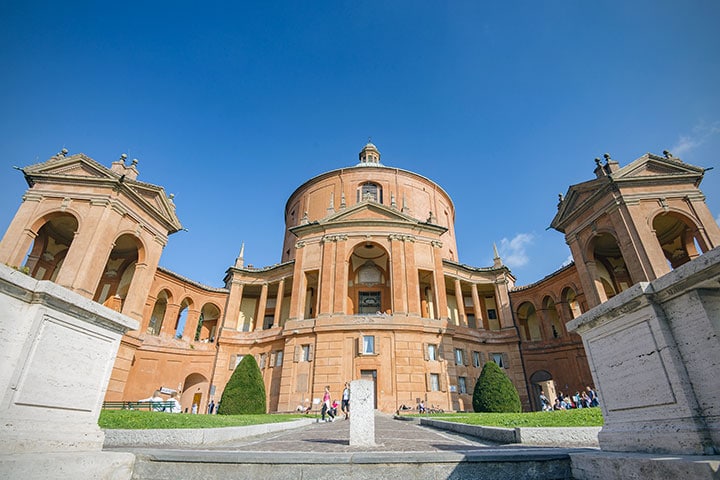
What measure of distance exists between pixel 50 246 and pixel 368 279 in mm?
23074

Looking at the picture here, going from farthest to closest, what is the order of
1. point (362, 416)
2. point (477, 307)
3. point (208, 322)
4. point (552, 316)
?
point (208, 322), point (552, 316), point (477, 307), point (362, 416)

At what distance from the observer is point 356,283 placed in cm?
2955

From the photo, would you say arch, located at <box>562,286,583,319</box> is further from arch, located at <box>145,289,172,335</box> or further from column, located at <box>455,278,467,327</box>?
arch, located at <box>145,289,172,335</box>

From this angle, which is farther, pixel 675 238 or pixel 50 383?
pixel 675 238

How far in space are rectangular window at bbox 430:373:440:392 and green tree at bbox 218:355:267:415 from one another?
10808mm

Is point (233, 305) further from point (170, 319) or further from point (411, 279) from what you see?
point (411, 279)

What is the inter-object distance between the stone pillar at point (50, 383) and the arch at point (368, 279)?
23804 mm

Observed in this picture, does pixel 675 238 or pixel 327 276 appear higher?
pixel 675 238

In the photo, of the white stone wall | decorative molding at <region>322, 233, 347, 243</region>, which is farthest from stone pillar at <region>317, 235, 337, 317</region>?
the white stone wall

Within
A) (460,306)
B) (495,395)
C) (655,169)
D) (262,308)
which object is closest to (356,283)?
(262,308)

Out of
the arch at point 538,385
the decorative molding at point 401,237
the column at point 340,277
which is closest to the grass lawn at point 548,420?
the column at point 340,277

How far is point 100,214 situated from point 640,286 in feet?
81.0

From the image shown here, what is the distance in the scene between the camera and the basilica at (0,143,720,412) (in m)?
20.1

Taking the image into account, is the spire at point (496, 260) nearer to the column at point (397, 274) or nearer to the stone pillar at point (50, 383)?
the column at point (397, 274)
